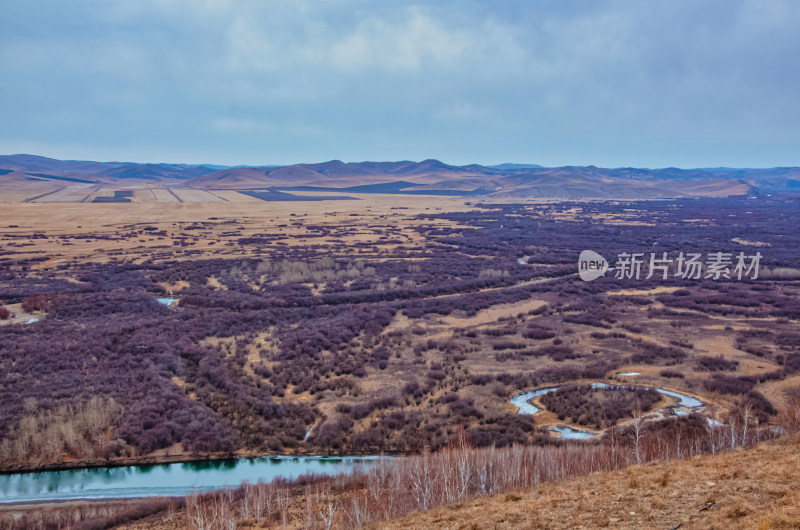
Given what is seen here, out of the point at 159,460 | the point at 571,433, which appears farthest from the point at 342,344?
the point at 571,433

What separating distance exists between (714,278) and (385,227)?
54427mm

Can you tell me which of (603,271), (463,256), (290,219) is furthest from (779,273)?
(290,219)

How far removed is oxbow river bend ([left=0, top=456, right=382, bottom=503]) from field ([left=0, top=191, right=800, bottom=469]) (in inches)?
21.7

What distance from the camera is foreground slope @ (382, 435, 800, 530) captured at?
31.2ft

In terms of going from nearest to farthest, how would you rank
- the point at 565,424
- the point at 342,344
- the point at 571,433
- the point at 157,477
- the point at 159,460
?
1. the point at 157,477
2. the point at 159,460
3. the point at 571,433
4. the point at 565,424
5. the point at 342,344

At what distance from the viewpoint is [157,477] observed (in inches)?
700

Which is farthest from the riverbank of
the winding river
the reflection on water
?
the winding river

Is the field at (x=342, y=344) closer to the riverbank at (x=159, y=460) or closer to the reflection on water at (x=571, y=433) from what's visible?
the riverbank at (x=159, y=460)

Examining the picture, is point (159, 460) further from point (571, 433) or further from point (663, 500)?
point (663, 500)

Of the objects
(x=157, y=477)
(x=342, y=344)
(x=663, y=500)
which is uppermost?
(x=663, y=500)

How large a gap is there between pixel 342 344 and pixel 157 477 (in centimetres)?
1402

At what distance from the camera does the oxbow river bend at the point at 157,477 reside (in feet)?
54.5

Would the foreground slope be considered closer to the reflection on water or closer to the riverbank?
the reflection on water

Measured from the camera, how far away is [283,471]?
18.4 metres
